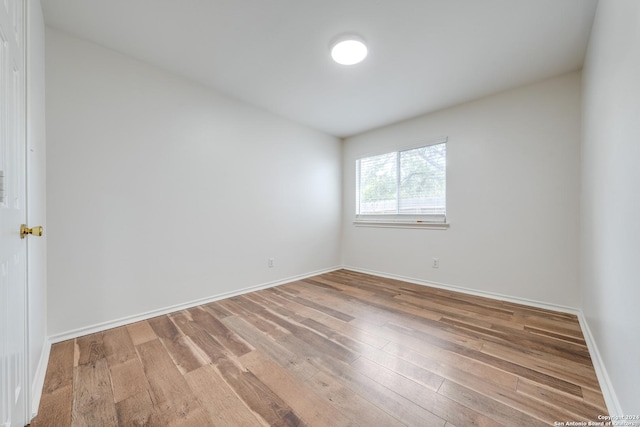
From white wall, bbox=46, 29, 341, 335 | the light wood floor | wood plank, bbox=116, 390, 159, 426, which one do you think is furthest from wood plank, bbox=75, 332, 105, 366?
wood plank, bbox=116, 390, 159, 426

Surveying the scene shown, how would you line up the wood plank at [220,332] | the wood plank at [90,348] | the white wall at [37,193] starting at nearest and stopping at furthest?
the white wall at [37,193] → the wood plank at [90,348] → the wood plank at [220,332]

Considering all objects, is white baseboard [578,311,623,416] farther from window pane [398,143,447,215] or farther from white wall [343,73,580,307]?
window pane [398,143,447,215]

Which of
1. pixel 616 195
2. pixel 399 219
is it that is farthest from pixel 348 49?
pixel 399 219

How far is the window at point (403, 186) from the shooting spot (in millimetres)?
3443

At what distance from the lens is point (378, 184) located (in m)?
4.14

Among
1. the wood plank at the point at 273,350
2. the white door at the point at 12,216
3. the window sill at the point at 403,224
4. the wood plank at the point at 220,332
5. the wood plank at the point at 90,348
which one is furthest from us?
the window sill at the point at 403,224

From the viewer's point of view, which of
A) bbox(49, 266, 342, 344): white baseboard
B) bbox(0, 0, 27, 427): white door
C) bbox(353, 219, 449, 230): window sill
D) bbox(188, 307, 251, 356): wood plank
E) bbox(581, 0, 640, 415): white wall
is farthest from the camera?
bbox(353, 219, 449, 230): window sill

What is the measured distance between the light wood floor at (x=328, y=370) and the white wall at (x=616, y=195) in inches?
13.1

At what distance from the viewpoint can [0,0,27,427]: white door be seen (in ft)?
2.78

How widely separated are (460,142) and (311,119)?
211 cm

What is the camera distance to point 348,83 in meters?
→ 2.74

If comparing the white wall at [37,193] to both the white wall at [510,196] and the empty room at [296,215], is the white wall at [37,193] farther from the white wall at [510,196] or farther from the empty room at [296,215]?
the white wall at [510,196]

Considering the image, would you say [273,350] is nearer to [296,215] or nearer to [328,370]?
[328,370]

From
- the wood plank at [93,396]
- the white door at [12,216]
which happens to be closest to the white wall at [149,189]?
the wood plank at [93,396]
